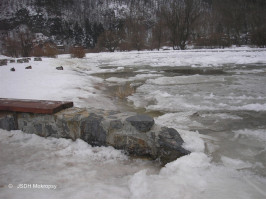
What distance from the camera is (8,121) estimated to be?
115 inches

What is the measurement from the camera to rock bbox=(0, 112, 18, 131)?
2904 millimetres

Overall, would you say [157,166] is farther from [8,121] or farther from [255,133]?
[8,121]

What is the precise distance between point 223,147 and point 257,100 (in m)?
2.70

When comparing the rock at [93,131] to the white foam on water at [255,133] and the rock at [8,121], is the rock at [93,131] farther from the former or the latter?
the white foam on water at [255,133]

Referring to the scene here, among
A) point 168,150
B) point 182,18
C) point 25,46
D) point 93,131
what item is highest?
point 182,18

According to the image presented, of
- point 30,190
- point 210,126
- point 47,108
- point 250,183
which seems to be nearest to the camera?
point 30,190

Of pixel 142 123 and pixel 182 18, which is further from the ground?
pixel 182 18

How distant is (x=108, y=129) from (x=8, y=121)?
4.60ft

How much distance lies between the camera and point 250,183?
198 centimetres

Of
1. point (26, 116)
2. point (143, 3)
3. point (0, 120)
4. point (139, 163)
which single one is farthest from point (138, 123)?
point (143, 3)

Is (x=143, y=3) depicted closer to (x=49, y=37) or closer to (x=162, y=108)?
(x=49, y=37)

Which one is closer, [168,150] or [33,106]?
[168,150]

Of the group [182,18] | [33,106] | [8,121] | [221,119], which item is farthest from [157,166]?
[182,18]

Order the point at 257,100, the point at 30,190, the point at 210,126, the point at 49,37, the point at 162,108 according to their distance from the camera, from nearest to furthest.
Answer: the point at 30,190 → the point at 210,126 → the point at 162,108 → the point at 257,100 → the point at 49,37
